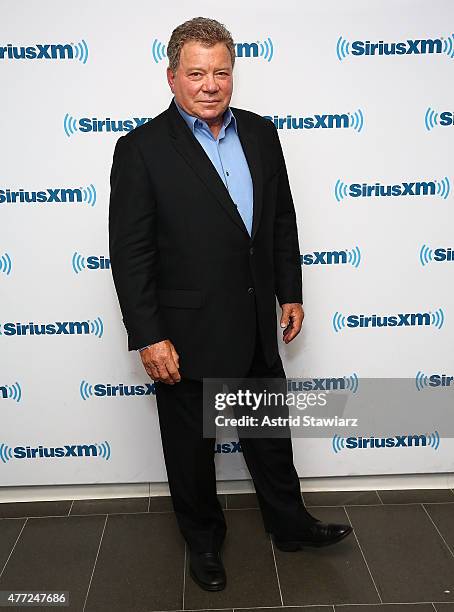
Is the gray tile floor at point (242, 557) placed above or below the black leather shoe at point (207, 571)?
below

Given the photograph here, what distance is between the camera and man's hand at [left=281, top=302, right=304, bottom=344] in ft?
7.60

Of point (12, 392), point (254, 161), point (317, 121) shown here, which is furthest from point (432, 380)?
point (12, 392)

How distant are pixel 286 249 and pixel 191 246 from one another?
384mm

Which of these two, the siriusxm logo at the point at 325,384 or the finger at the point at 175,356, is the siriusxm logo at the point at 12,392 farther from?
the siriusxm logo at the point at 325,384

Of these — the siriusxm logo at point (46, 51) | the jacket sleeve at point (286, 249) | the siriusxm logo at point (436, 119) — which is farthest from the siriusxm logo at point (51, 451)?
the siriusxm logo at point (436, 119)

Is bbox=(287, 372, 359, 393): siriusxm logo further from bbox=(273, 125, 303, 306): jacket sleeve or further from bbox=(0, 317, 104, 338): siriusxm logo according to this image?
bbox=(0, 317, 104, 338): siriusxm logo

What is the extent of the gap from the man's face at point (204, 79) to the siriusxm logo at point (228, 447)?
134 centimetres

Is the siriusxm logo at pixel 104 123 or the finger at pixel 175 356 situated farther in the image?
the siriusxm logo at pixel 104 123

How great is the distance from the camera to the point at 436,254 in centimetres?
258

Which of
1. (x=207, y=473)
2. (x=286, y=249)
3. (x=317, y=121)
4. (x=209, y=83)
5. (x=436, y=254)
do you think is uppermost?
(x=209, y=83)

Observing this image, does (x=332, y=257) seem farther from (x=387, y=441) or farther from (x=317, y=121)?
(x=387, y=441)

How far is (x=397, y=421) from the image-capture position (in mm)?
2785

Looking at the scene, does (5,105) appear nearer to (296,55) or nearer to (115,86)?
(115,86)

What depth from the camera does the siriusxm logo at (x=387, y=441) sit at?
110 inches
